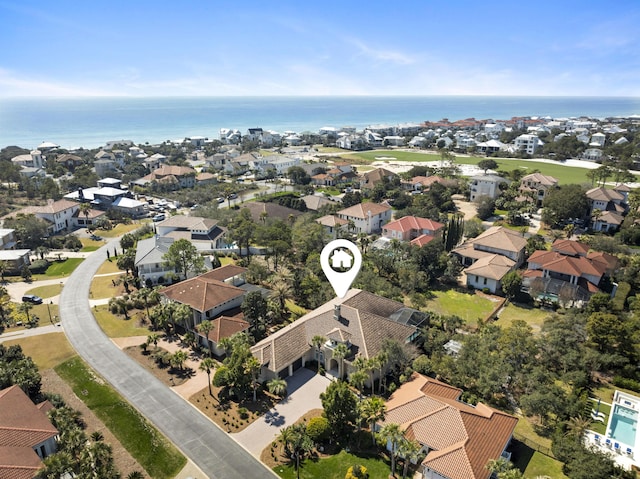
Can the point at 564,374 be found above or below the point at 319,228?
below

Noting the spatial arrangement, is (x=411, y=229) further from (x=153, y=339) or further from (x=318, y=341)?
(x=153, y=339)

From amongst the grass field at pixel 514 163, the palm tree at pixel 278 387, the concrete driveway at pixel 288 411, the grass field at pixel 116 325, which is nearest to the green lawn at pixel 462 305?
the concrete driveway at pixel 288 411

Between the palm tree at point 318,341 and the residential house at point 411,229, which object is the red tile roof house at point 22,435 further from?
the residential house at point 411,229

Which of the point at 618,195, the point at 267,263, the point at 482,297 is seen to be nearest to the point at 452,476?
the point at 482,297

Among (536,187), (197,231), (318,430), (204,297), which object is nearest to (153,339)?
(204,297)

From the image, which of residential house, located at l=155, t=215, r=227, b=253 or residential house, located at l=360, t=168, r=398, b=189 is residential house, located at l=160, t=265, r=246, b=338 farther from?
residential house, located at l=360, t=168, r=398, b=189

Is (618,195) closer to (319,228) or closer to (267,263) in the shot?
(319,228)
